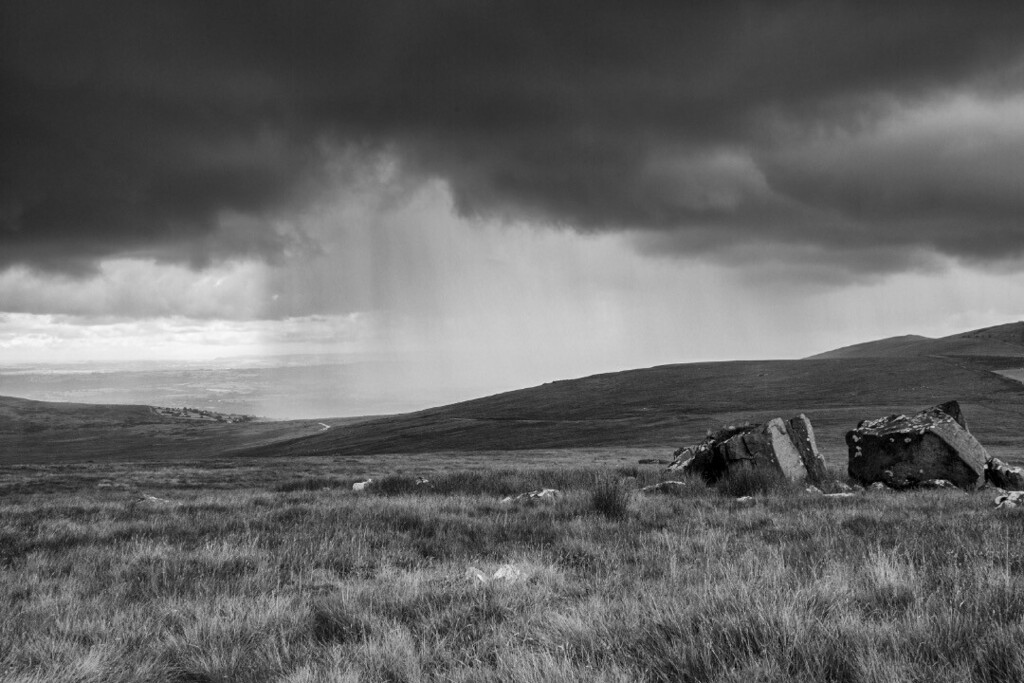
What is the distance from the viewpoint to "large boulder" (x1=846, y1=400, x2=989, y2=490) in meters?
16.4

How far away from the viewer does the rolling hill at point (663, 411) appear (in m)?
75.2

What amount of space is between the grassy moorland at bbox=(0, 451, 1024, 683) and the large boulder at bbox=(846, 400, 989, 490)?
7.08m

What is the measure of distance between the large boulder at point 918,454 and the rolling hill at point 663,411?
78.2ft

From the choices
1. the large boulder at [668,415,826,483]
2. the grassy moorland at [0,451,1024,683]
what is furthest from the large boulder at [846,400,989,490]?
the grassy moorland at [0,451,1024,683]

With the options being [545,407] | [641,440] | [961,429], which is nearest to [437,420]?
[545,407]

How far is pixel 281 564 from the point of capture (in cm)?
727

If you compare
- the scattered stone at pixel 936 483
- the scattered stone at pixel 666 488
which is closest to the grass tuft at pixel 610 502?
the scattered stone at pixel 666 488

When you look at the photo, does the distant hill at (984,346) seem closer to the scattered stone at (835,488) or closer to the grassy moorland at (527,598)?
the scattered stone at (835,488)

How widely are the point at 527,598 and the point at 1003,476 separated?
17452mm

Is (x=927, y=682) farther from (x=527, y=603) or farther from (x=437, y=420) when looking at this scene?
(x=437, y=420)

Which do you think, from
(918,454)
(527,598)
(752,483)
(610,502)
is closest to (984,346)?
(918,454)

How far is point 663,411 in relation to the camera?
9950 cm

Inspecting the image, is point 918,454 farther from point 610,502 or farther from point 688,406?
point 688,406

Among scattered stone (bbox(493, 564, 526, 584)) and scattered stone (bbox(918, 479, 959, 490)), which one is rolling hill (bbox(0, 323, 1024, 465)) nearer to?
scattered stone (bbox(918, 479, 959, 490))
